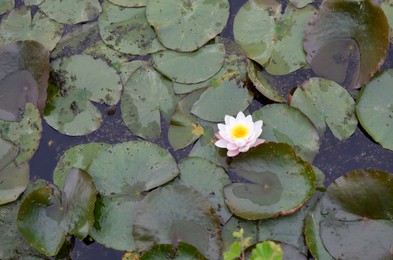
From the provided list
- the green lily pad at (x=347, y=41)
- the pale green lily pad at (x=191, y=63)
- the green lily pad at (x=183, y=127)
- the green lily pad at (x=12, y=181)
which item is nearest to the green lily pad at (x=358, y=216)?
the green lily pad at (x=347, y=41)

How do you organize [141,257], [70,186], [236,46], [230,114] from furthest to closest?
[236,46], [230,114], [70,186], [141,257]

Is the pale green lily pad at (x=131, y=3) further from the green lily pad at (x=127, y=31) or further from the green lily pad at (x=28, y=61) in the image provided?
the green lily pad at (x=28, y=61)

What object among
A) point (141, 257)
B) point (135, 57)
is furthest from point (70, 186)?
point (135, 57)

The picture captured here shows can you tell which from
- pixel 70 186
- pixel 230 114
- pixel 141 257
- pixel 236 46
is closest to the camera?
pixel 141 257

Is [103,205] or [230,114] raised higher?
[230,114]

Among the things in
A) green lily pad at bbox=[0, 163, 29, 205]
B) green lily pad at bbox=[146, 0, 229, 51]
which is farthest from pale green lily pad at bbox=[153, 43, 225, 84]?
green lily pad at bbox=[0, 163, 29, 205]

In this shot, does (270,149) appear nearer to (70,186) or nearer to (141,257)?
(141,257)

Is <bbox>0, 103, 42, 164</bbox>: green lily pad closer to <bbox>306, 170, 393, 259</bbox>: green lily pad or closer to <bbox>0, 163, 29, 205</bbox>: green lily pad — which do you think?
<bbox>0, 163, 29, 205</bbox>: green lily pad
